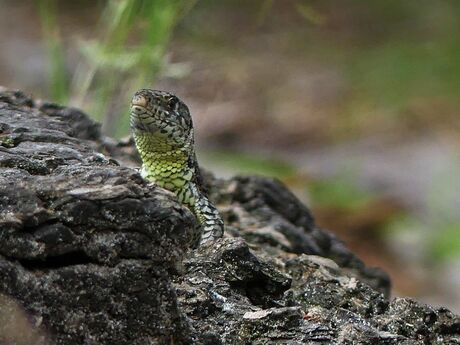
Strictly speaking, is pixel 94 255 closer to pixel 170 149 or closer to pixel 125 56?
pixel 170 149

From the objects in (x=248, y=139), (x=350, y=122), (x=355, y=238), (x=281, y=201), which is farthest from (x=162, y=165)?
(x=350, y=122)

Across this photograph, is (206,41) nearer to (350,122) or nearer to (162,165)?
(350,122)

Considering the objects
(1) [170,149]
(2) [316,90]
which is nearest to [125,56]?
(1) [170,149]

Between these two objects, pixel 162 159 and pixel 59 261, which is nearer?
pixel 59 261

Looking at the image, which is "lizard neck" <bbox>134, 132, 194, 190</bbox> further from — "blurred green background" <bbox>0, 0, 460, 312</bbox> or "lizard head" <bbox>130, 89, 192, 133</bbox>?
"blurred green background" <bbox>0, 0, 460, 312</bbox>

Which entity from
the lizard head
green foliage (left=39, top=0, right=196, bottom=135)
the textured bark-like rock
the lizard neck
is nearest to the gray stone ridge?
the textured bark-like rock

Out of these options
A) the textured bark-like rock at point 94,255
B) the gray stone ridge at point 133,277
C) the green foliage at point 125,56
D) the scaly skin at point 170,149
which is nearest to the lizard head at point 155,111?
the scaly skin at point 170,149
